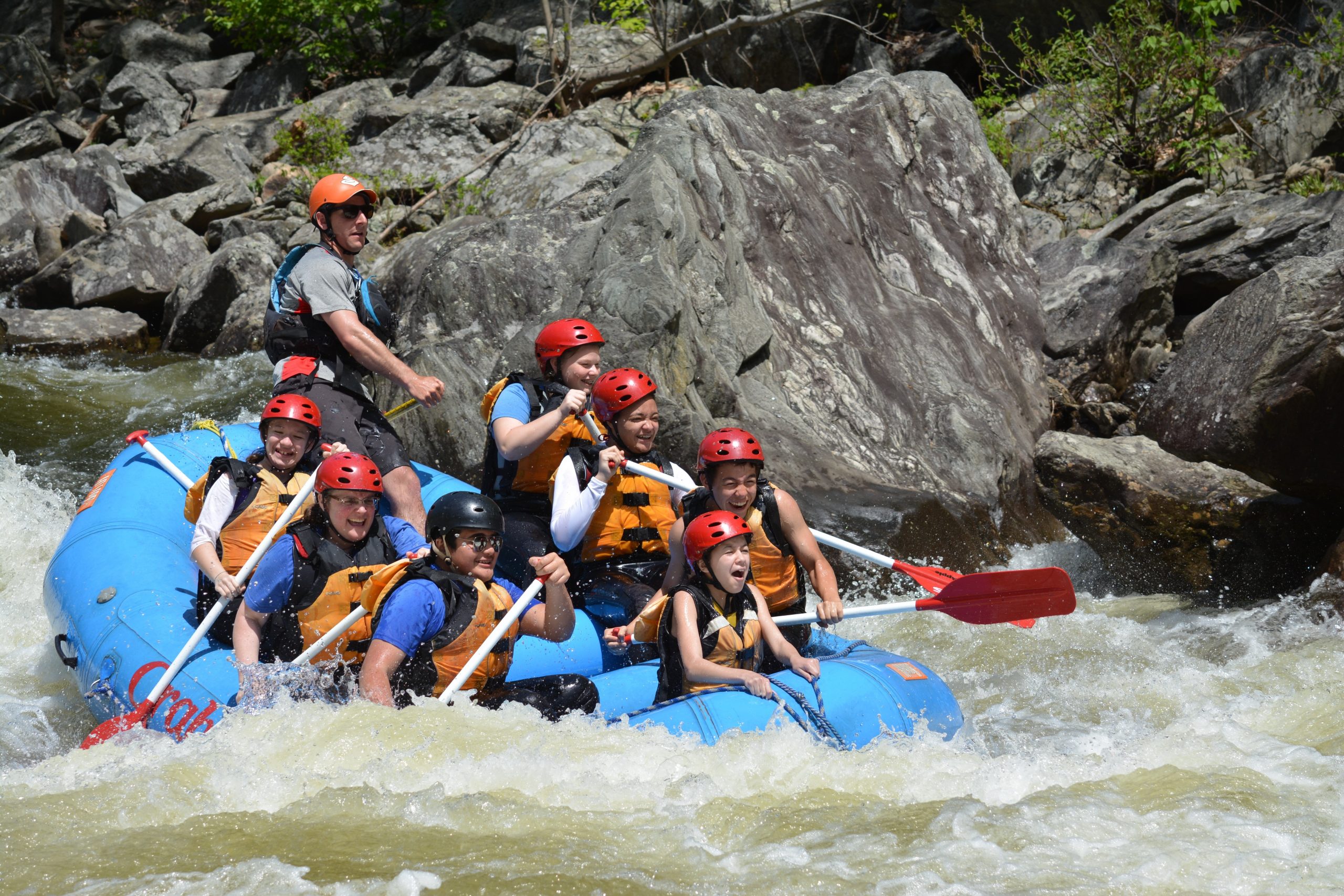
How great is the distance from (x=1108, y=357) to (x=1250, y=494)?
2375mm

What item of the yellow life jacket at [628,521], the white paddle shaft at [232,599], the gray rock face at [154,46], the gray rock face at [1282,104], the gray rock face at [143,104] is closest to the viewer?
the white paddle shaft at [232,599]

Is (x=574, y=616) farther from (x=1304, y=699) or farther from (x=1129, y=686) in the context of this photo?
(x=1304, y=699)

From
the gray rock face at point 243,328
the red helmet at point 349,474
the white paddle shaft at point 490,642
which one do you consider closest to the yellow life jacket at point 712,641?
the white paddle shaft at point 490,642

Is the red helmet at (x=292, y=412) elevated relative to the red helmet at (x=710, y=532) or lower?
elevated

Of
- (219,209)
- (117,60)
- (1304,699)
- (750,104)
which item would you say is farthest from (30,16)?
(1304,699)

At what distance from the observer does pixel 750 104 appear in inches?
317

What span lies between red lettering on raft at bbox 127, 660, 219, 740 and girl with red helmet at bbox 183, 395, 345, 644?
18.8 inches

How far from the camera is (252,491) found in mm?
4527

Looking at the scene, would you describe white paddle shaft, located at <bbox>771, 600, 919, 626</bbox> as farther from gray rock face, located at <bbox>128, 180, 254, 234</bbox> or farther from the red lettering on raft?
gray rock face, located at <bbox>128, 180, 254, 234</bbox>

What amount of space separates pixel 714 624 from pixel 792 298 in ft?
12.2

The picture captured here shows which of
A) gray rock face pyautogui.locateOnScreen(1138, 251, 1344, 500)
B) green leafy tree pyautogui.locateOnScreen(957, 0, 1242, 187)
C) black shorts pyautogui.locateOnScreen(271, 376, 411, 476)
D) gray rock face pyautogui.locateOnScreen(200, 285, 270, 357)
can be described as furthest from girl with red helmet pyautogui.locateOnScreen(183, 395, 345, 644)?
green leafy tree pyautogui.locateOnScreen(957, 0, 1242, 187)

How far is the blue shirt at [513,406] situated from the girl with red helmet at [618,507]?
0.89 ft

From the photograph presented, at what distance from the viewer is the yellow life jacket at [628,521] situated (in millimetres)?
4574

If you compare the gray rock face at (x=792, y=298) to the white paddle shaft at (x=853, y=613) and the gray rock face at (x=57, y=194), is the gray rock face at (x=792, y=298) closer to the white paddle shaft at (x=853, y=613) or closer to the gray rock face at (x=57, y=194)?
the white paddle shaft at (x=853, y=613)
